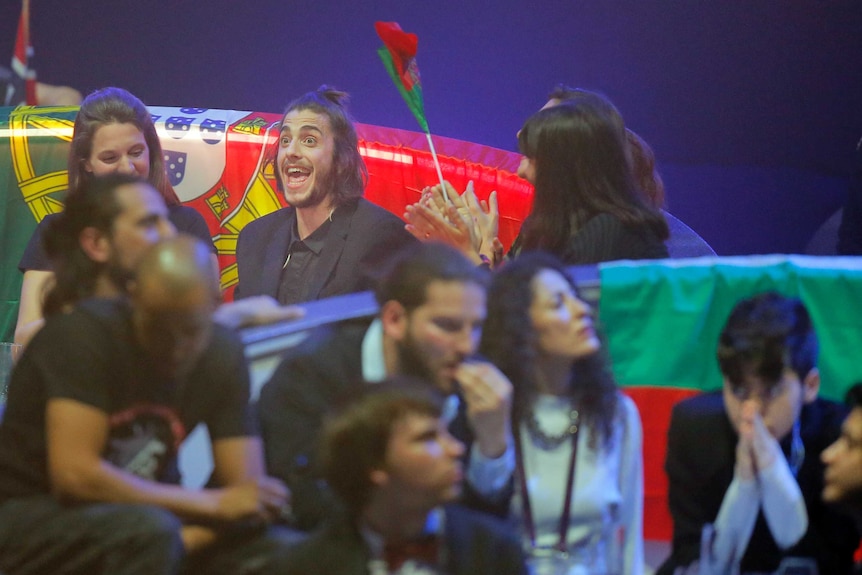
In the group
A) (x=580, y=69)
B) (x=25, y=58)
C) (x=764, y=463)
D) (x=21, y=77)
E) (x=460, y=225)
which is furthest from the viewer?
(x=580, y=69)

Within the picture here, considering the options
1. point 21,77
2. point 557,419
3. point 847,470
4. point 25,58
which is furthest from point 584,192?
point 21,77

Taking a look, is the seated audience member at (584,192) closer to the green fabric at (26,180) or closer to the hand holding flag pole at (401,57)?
the hand holding flag pole at (401,57)

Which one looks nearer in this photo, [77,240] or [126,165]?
[77,240]

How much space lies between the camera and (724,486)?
2.12 m

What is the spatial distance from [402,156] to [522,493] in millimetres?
2438

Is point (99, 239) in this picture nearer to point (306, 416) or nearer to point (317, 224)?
point (306, 416)

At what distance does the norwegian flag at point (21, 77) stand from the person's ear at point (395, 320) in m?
3.38

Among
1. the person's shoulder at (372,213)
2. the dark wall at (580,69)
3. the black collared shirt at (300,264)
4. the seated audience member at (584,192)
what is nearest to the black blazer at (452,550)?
the seated audience member at (584,192)

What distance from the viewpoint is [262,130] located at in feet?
14.3

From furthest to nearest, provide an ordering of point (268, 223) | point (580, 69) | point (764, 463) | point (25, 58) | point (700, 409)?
point (580, 69)
point (25, 58)
point (268, 223)
point (700, 409)
point (764, 463)

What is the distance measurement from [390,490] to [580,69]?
3.68 meters

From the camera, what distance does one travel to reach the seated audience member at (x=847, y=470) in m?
1.95

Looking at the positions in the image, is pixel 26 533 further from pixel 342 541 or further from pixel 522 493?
pixel 522 493

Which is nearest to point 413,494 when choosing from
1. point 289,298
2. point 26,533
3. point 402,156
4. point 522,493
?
point 522,493
